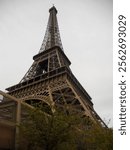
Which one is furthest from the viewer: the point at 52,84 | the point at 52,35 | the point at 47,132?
the point at 52,35

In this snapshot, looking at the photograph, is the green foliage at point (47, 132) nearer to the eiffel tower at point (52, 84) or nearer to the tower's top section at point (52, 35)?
the eiffel tower at point (52, 84)

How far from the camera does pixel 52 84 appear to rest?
36.3m

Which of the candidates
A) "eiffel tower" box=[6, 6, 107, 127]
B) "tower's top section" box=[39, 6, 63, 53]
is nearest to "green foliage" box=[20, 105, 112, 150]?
"eiffel tower" box=[6, 6, 107, 127]

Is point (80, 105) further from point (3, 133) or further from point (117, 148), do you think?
point (117, 148)

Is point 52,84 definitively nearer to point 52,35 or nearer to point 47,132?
point 52,35

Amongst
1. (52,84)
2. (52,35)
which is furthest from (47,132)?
(52,35)

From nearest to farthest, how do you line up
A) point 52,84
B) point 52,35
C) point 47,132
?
point 47,132
point 52,84
point 52,35

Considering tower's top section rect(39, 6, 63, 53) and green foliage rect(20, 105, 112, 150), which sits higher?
tower's top section rect(39, 6, 63, 53)

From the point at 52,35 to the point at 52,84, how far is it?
1806 cm

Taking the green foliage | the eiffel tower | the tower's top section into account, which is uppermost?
the tower's top section

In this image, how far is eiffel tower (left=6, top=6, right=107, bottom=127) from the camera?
101ft

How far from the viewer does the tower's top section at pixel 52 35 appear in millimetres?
50006

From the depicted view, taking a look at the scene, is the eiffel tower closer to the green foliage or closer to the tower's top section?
the tower's top section

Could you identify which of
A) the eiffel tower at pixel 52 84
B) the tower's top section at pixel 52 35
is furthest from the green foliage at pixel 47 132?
the tower's top section at pixel 52 35
